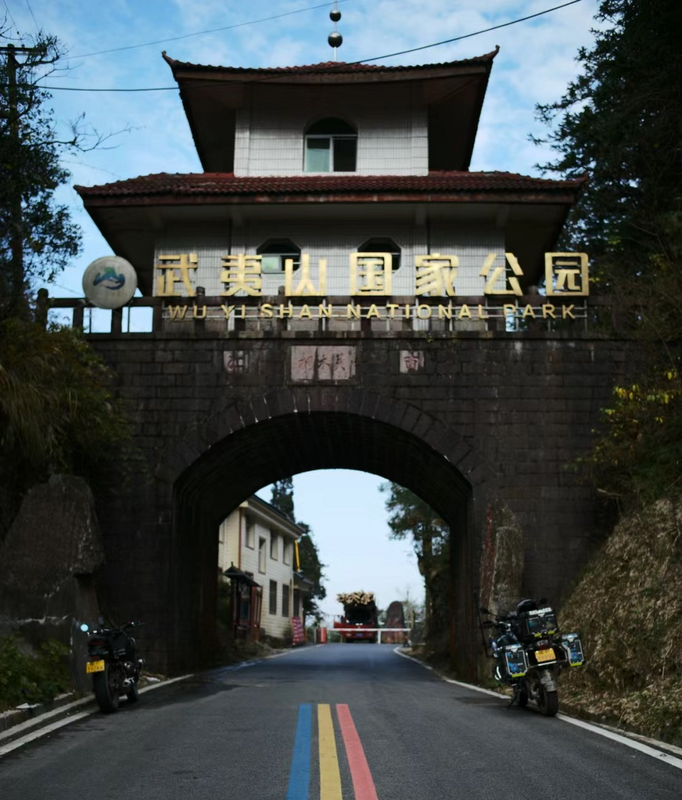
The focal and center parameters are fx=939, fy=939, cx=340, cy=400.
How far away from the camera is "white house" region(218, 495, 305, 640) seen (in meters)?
35.9

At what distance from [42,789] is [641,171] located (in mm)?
21041

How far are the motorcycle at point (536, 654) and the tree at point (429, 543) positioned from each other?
1482 centimetres

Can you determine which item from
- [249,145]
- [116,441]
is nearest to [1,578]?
[116,441]

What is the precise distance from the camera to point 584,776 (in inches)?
250

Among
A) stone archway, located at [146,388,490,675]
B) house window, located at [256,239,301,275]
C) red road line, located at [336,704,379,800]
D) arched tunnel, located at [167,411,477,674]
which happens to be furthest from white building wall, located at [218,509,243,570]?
red road line, located at [336,704,379,800]

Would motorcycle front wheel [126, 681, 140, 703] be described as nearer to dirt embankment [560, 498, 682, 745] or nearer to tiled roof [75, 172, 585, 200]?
dirt embankment [560, 498, 682, 745]

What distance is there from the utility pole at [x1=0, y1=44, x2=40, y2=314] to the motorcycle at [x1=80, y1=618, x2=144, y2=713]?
5.89m

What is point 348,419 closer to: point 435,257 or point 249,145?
point 435,257

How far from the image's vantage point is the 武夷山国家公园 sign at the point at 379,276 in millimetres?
17109

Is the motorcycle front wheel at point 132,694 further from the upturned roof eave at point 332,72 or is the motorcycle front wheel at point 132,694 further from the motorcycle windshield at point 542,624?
the upturned roof eave at point 332,72

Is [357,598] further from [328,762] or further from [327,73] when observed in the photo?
[328,762]

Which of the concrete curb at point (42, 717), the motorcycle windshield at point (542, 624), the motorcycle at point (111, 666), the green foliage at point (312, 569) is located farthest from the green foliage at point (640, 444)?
the green foliage at point (312, 569)

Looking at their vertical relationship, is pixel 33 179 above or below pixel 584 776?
above

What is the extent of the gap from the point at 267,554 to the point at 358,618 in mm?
11602
